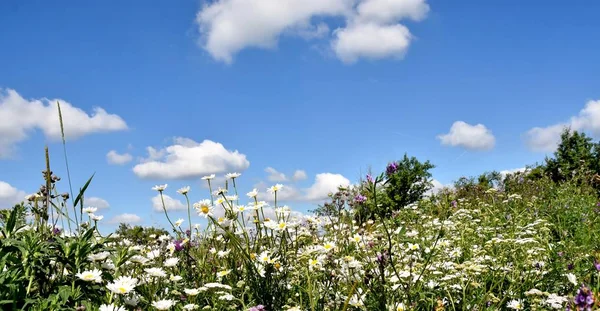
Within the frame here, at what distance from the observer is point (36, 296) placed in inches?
106

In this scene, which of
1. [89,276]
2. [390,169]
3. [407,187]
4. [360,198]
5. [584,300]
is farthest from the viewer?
[407,187]

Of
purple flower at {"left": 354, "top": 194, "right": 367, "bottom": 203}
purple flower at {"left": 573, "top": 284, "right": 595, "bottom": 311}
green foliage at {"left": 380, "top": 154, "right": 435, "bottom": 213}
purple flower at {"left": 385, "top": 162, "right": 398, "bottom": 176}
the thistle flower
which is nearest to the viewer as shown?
A: purple flower at {"left": 573, "top": 284, "right": 595, "bottom": 311}

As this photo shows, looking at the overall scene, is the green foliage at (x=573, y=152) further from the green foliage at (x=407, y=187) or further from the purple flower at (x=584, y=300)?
the purple flower at (x=584, y=300)

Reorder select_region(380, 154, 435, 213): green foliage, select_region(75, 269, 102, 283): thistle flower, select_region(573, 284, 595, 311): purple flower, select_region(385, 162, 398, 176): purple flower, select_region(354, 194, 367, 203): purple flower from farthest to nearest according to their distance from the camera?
select_region(380, 154, 435, 213): green foliage → select_region(354, 194, 367, 203): purple flower → select_region(385, 162, 398, 176): purple flower → select_region(75, 269, 102, 283): thistle flower → select_region(573, 284, 595, 311): purple flower

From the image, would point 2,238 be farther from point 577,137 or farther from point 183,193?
point 577,137

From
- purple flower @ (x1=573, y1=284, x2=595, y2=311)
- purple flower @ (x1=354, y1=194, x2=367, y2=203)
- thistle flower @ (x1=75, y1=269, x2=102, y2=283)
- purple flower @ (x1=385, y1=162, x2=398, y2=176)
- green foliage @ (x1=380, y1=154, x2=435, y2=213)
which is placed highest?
green foliage @ (x1=380, y1=154, x2=435, y2=213)

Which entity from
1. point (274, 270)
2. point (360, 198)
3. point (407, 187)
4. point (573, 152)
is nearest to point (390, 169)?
point (274, 270)

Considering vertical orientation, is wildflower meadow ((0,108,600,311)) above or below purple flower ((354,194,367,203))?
below

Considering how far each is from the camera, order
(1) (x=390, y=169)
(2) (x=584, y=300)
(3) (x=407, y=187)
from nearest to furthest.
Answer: (2) (x=584, y=300)
(1) (x=390, y=169)
(3) (x=407, y=187)

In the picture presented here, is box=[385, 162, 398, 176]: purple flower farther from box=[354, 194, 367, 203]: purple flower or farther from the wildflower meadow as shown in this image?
box=[354, 194, 367, 203]: purple flower

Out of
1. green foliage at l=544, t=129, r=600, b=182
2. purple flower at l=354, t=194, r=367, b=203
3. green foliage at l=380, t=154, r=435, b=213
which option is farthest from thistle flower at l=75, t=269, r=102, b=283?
green foliage at l=544, t=129, r=600, b=182

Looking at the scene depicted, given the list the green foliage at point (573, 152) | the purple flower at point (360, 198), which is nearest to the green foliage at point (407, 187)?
the green foliage at point (573, 152)

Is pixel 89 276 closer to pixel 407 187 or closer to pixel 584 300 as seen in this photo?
pixel 584 300

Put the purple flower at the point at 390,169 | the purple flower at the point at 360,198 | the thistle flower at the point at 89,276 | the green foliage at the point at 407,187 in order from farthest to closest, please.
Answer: the green foliage at the point at 407,187 → the purple flower at the point at 360,198 → the purple flower at the point at 390,169 → the thistle flower at the point at 89,276
